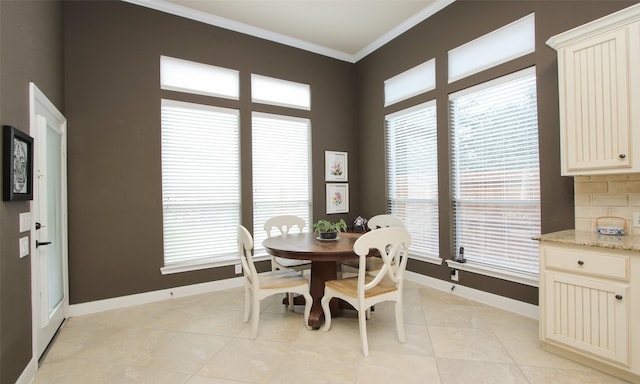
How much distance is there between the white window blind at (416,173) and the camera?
157 inches

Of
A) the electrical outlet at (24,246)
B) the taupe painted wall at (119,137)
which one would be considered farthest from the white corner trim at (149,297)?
the electrical outlet at (24,246)

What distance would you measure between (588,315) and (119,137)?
4.57 meters

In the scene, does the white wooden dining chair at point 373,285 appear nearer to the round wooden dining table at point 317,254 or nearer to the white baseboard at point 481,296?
the round wooden dining table at point 317,254

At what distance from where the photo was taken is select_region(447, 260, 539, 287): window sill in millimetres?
2946

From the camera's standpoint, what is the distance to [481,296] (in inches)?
133

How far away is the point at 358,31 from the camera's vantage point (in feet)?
14.5

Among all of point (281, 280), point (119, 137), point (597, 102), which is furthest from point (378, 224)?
point (119, 137)

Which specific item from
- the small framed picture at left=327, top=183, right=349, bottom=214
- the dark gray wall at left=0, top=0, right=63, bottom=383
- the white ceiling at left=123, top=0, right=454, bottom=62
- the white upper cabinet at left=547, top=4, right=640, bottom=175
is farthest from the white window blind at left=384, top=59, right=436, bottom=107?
the dark gray wall at left=0, top=0, right=63, bottom=383

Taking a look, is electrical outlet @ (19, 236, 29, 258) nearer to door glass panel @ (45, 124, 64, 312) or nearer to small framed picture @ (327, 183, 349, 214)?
door glass panel @ (45, 124, 64, 312)

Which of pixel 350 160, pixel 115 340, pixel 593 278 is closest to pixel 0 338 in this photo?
pixel 115 340

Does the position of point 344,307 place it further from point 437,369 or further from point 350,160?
point 350,160

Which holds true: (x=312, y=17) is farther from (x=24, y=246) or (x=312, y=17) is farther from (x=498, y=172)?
(x=24, y=246)

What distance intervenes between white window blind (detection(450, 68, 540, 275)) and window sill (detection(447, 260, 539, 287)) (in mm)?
53

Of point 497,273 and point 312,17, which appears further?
point 312,17
